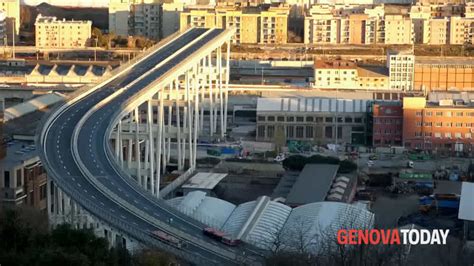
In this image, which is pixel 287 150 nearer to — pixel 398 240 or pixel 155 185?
pixel 155 185

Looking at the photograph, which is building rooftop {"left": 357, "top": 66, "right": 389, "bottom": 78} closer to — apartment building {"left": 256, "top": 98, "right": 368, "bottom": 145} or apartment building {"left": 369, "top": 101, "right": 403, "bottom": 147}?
apartment building {"left": 256, "top": 98, "right": 368, "bottom": 145}

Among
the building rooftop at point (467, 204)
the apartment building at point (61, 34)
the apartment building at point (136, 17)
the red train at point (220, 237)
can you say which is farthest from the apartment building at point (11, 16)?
the red train at point (220, 237)

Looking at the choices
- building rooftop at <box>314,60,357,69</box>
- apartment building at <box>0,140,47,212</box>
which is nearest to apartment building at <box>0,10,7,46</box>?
building rooftop at <box>314,60,357,69</box>

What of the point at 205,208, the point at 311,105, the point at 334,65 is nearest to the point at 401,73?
the point at 334,65

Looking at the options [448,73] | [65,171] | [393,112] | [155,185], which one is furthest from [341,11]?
[65,171]

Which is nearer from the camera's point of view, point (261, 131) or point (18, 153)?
point (18, 153)

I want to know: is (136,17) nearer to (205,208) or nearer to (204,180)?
(204,180)
